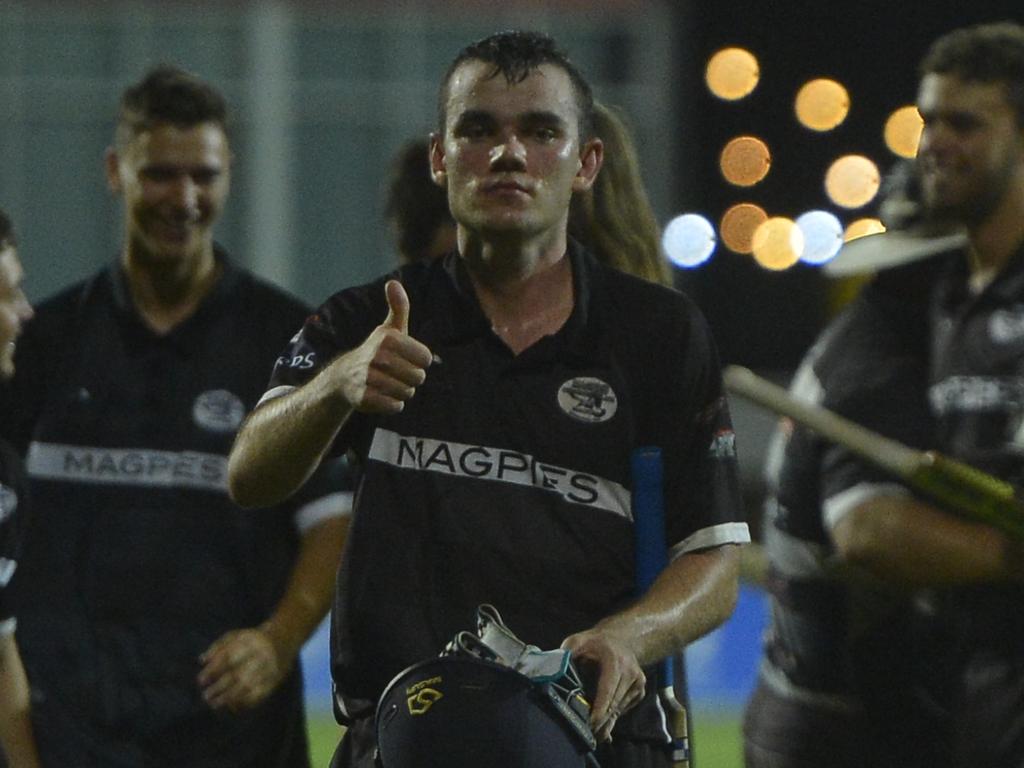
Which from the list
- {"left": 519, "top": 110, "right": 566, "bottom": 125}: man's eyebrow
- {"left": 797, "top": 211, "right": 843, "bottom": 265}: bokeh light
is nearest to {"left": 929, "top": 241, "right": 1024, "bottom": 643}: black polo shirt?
{"left": 519, "top": 110, "right": 566, "bottom": 125}: man's eyebrow

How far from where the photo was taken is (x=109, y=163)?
566 cm

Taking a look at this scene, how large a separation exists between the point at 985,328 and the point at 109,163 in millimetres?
2329

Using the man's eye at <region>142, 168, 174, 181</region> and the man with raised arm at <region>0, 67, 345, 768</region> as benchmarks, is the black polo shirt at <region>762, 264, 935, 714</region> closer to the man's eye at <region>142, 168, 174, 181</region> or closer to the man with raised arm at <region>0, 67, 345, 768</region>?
the man with raised arm at <region>0, 67, 345, 768</region>

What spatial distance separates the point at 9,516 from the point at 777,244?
21.3 meters

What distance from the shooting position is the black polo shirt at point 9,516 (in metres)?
4.70

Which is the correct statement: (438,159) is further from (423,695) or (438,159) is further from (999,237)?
(999,237)

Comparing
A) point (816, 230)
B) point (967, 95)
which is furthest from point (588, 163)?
point (816, 230)

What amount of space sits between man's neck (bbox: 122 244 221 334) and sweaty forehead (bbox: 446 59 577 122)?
5.89 ft

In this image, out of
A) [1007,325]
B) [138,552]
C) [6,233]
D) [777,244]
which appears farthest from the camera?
[777,244]

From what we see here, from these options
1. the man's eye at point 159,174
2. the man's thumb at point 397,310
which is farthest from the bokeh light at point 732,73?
the man's thumb at point 397,310

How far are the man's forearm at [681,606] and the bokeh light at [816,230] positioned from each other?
1907cm

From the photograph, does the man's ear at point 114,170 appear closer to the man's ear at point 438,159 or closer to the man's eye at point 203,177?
the man's eye at point 203,177

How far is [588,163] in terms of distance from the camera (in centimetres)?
388

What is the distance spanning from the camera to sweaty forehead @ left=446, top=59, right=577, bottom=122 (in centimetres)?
367
